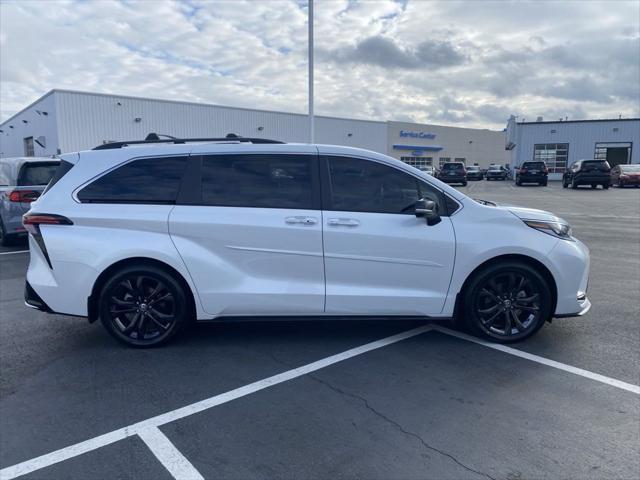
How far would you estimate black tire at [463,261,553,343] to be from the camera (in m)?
4.41

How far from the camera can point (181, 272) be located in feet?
14.1

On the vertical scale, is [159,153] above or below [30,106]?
below

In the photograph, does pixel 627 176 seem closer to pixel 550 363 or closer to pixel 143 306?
pixel 550 363

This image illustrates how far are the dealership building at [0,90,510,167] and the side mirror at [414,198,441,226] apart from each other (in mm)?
29375

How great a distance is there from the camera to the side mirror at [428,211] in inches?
165

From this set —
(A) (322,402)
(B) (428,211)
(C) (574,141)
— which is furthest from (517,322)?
(C) (574,141)

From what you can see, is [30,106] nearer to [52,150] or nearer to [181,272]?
[52,150]

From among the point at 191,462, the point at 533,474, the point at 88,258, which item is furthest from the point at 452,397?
the point at 88,258

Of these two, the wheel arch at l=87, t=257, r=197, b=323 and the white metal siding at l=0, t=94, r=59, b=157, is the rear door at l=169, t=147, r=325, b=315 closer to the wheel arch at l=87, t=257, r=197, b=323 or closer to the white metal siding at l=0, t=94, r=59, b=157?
the wheel arch at l=87, t=257, r=197, b=323

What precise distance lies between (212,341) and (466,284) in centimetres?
251

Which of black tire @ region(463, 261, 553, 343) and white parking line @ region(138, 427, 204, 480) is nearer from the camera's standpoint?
white parking line @ region(138, 427, 204, 480)

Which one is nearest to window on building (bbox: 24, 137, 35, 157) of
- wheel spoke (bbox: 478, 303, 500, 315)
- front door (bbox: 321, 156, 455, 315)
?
front door (bbox: 321, 156, 455, 315)

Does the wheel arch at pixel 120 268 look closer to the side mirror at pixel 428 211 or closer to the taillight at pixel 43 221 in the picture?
the taillight at pixel 43 221

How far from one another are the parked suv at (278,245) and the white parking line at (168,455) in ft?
4.78
